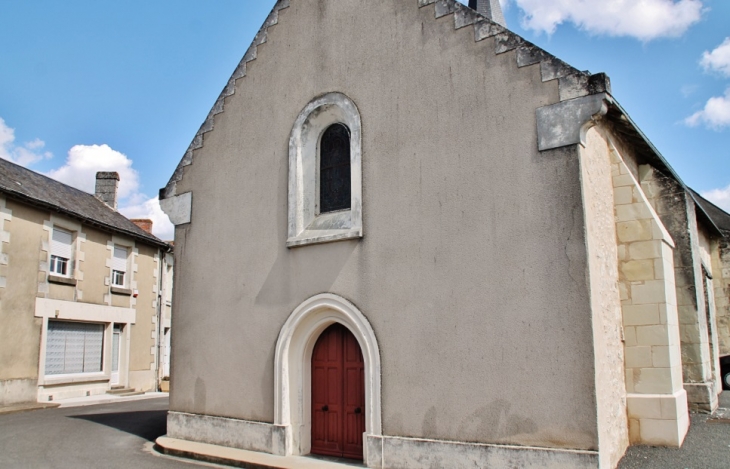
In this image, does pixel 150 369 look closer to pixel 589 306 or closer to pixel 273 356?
pixel 273 356

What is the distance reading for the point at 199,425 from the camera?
9992mm

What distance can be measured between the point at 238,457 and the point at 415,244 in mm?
4299

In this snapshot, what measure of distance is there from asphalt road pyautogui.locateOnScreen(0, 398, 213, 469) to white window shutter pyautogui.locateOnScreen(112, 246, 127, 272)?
20.0 feet

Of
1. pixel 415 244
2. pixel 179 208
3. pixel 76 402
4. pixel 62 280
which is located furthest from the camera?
pixel 62 280

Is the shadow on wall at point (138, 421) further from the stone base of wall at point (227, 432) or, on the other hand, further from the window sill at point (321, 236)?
the window sill at point (321, 236)

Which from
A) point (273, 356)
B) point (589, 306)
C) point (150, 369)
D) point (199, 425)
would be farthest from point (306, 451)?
point (150, 369)

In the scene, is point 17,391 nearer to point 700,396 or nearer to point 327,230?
point 327,230

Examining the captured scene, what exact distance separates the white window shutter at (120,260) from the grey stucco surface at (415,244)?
10.5m

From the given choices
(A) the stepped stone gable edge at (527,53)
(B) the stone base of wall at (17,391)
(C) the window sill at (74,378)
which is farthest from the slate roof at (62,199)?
(A) the stepped stone gable edge at (527,53)

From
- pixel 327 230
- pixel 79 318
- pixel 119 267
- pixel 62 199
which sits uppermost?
pixel 62 199

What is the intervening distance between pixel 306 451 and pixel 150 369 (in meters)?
14.4

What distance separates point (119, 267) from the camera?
20.2m

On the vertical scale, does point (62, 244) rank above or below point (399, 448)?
above

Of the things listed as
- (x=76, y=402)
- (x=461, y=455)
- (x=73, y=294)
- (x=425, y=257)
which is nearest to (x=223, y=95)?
(x=425, y=257)
